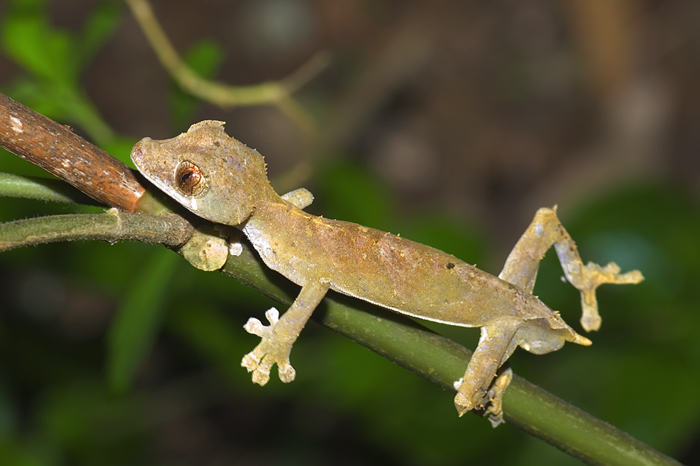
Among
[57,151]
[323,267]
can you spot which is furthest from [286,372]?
[57,151]

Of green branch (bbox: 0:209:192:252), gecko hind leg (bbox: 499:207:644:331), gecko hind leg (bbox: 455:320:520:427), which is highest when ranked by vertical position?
gecko hind leg (bbox: 499:207:644:331)

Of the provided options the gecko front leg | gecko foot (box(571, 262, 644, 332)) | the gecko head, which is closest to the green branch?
the gecko head

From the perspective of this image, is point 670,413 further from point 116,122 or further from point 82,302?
point 116,122

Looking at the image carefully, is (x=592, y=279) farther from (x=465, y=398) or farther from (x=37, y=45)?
(x=37, y=45)

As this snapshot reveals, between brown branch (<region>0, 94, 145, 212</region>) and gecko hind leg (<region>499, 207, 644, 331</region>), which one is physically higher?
gecko hind leg (<region>499, 207, 644, 331</region>)

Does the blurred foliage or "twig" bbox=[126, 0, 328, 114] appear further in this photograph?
the blurred foliage

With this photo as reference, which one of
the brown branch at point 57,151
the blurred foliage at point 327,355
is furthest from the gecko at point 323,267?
the blurred foliage at point 327,355

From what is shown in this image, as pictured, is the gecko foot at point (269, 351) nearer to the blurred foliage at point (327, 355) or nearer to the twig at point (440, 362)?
the twig at point (440, 362)

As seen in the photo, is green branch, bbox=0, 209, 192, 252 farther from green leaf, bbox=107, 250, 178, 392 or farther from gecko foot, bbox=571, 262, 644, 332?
gecko foot, bbox=571, 262, 644, 332
